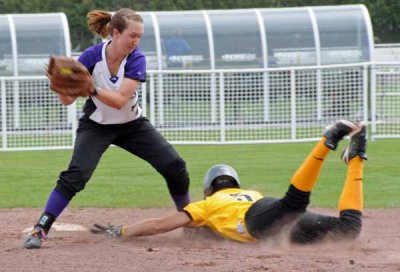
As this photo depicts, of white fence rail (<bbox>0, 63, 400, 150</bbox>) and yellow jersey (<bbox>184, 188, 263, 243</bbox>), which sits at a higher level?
yellow jersey (<bbox>184, 188, 263, 243</bbox>)

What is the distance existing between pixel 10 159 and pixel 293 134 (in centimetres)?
520

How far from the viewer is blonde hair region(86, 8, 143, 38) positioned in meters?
8.35

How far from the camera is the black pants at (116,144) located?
27.7 ft

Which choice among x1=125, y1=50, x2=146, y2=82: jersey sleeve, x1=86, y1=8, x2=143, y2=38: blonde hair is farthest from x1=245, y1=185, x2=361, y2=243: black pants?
x1=86, y1=8, x2=143, y2=38: blonde hair

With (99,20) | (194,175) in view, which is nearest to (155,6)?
(194,175)

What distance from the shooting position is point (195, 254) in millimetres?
7914

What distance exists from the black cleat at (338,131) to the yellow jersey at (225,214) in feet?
2.91

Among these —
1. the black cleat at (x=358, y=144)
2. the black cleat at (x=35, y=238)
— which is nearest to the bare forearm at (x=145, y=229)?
the black cleat at (x=35, y=238)

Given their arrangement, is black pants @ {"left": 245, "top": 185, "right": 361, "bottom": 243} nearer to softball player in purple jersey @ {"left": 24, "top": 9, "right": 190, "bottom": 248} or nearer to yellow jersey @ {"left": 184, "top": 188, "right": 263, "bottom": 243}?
yellow jersey @ {"left": 184, "top": 188, "right": 263, "bottom": 243}

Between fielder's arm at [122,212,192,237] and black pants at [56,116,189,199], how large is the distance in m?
0.59

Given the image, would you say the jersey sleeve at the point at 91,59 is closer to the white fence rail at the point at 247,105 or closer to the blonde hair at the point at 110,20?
the blonde hair at the point at 110,20

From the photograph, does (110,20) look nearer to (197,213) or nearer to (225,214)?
(197,213)

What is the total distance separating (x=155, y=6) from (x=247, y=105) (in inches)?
637

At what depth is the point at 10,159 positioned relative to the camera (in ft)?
55.4
